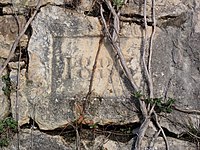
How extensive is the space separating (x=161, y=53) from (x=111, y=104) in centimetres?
36

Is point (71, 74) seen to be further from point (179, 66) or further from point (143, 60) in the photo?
point (179, 66)

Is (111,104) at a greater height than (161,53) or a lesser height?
lesser

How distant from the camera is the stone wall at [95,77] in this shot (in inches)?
112

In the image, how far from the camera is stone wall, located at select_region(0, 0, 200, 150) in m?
2.85

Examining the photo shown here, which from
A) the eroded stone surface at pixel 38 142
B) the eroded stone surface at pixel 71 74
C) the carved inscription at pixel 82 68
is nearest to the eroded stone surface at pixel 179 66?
the eroded stone surface at pixel 71 74

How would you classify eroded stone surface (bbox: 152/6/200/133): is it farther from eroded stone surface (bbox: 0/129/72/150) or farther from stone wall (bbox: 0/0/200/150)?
eroded stone surface (bbox: 0/129/72/150)

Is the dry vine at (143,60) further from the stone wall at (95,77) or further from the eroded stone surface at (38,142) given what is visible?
the eroded stone surface at (38,142)

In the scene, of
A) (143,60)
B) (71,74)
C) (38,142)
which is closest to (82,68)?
(71,74)

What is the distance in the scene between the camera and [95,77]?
288cm

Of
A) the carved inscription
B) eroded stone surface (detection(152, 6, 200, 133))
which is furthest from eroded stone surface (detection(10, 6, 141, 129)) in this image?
eroded stone surface (detection(152, 6, 200, 133))

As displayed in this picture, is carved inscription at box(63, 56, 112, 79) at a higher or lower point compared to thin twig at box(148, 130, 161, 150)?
higher

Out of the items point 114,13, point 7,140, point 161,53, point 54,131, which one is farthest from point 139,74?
point 7,140

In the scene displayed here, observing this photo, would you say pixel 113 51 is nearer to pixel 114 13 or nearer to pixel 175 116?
pixel 114 13

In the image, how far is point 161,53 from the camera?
9.47 ft
